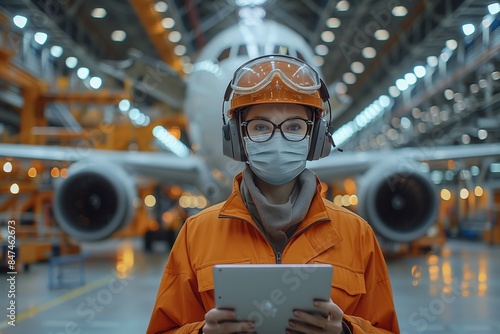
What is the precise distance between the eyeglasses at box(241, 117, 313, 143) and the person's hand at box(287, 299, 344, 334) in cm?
65

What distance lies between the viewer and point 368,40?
15336mm

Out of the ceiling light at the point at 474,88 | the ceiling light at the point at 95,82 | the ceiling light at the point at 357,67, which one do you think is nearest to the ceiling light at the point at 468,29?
the ceiling light at the point at 474,88

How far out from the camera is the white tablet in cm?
139

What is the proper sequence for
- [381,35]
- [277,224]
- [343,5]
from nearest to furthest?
[277,224] → [343,5] → [381,35]

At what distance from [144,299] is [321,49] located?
13.7 m

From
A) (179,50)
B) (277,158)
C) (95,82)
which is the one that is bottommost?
(277,158)

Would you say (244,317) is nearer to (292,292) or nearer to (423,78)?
(292,292)

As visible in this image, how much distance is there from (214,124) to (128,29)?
9.48m

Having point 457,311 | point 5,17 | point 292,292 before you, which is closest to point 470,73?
point 457,311

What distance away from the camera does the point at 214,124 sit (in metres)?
7.80

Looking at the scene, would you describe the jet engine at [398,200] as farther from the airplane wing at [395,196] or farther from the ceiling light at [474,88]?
the ceiling light at [474,88]

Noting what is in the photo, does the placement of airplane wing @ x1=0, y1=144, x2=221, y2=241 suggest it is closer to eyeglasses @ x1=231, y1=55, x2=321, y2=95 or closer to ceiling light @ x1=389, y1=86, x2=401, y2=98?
eyeglasses @ x1=231, y1=55, x2=321, y2=95

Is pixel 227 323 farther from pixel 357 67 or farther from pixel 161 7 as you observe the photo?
pixel 357 67

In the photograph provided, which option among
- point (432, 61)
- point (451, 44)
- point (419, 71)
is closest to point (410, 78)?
point (419, 71)
